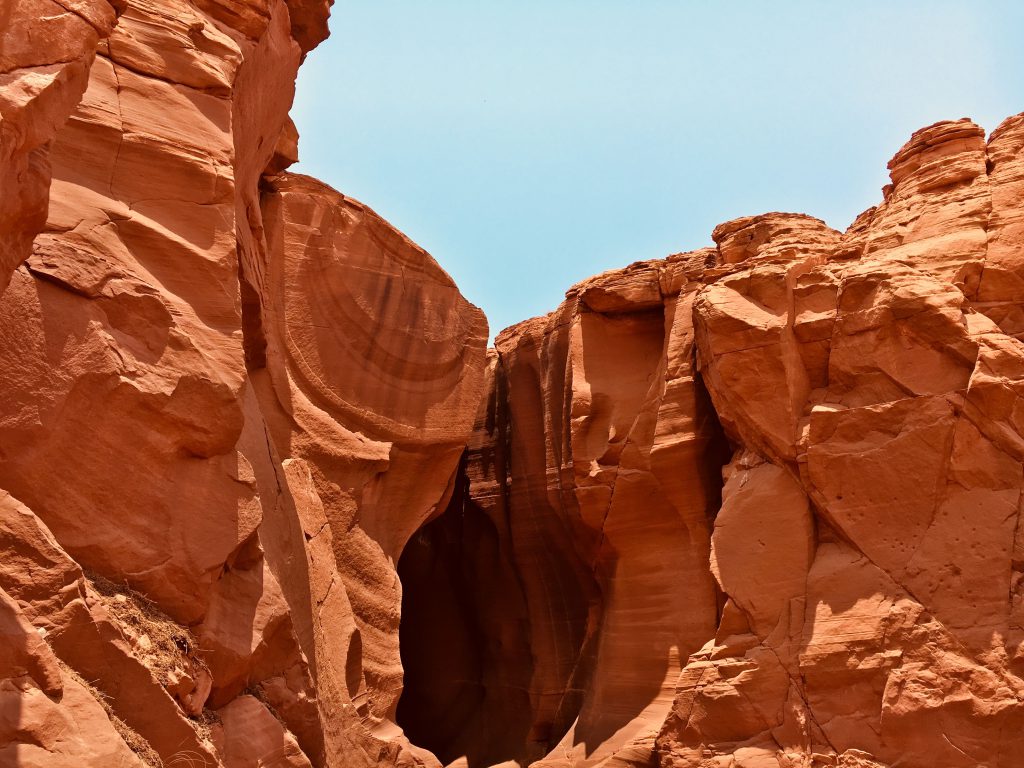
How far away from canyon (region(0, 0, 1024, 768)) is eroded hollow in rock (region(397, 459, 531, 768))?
6cm

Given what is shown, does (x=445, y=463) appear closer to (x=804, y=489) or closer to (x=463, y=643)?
(x=804, y=489)

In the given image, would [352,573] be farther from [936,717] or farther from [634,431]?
[936,717]

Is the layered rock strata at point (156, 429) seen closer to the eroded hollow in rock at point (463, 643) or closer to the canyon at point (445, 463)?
the canyon at point (445, 463)

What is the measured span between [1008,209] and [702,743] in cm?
677

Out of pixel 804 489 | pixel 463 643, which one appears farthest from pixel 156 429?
pixel 463 643

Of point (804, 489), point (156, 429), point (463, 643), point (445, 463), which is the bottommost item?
point (463, 643)

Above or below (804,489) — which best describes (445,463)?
above

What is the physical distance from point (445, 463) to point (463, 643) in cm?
526

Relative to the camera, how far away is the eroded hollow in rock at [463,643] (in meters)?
17.6

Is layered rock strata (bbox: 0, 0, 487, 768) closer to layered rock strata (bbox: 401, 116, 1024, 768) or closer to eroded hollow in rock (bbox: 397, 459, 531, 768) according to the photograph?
layered rock strata (bbox: 401, 116, 1024, 768)

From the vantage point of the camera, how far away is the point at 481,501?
1873cm

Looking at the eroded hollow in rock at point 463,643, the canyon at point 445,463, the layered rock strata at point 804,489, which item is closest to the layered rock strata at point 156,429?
the canyon at point 445,463

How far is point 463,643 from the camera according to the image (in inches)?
742

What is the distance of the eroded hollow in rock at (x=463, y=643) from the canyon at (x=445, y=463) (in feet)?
0.20
